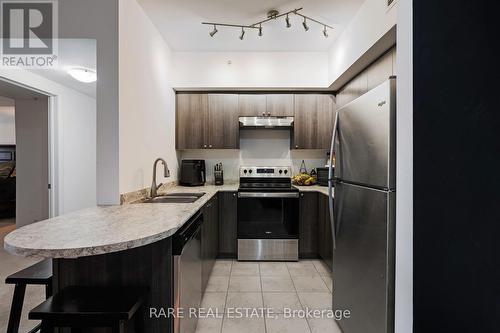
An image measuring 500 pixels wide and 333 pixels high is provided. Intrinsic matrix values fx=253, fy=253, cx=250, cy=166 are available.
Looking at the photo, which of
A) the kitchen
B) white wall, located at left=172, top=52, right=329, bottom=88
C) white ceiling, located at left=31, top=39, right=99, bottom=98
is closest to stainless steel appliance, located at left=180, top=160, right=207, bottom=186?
the kitchen

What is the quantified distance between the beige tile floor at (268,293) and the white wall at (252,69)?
2.30m

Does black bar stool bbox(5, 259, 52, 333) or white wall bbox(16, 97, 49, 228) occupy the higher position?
white wall bbox(16, 97, 49, 228)

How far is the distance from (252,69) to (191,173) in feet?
5.26

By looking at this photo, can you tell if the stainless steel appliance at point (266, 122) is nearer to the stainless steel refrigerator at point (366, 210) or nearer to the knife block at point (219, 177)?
the knife block at point (219, 177)

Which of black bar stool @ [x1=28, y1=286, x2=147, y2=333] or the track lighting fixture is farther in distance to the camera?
the track lighting fixture

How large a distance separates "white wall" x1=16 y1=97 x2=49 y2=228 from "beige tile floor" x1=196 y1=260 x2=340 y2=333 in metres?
3.21

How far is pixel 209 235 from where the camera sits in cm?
262

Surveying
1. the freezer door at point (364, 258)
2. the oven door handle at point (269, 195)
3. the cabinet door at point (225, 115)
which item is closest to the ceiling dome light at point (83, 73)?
the cabinet door at point (225, 115)

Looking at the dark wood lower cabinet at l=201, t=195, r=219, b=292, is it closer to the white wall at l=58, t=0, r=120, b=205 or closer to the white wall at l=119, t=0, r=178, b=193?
the white wall at l=119, t=0, r=178, b=193

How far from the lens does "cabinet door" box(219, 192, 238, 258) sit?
10.4ft

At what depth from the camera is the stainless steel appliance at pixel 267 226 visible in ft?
10.3
